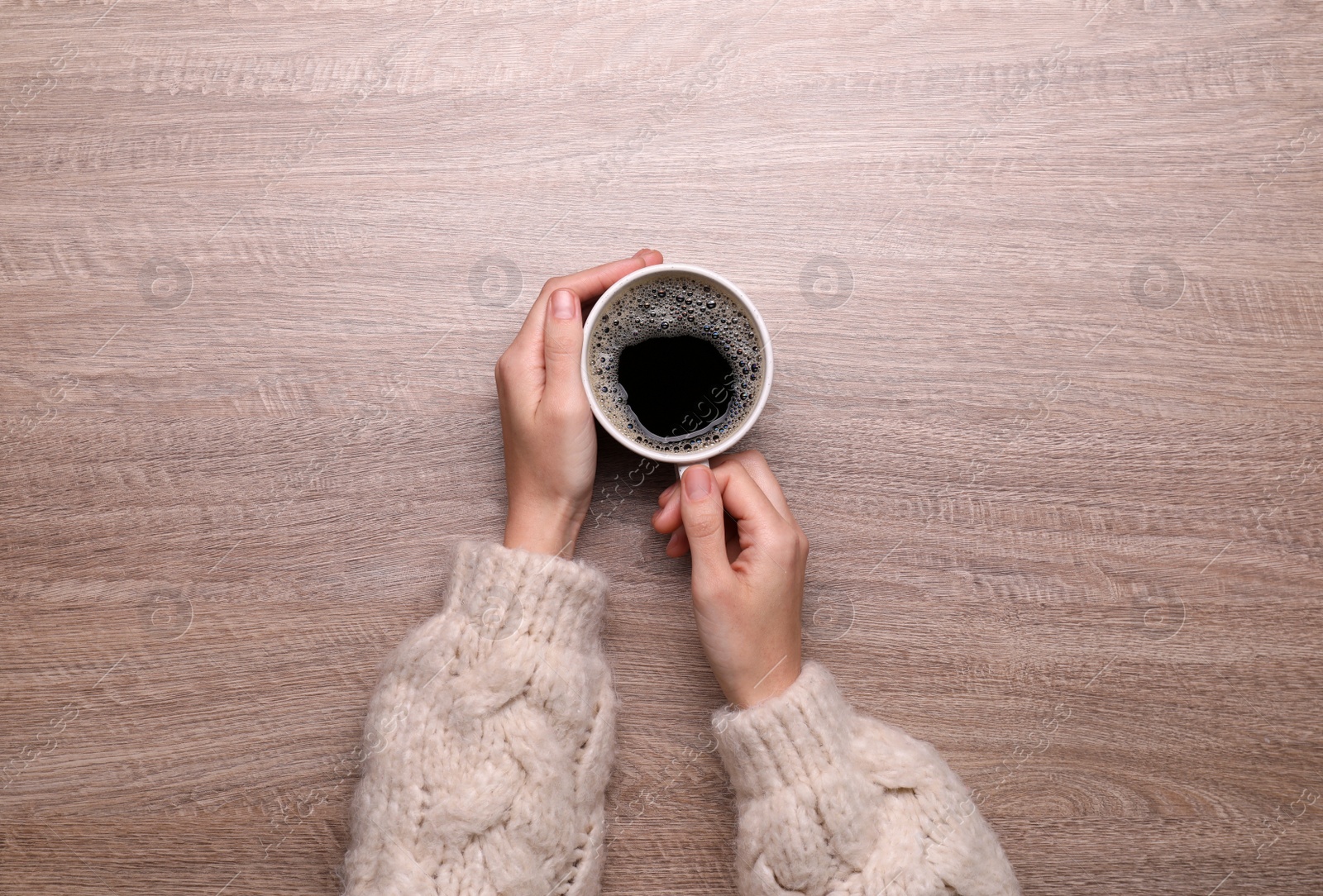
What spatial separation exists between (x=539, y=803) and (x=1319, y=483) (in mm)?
1178

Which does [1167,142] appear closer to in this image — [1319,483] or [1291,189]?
[1291,189]

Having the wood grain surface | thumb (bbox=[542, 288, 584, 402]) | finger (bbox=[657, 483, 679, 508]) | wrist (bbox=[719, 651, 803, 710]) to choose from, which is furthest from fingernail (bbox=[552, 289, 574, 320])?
wrist (bbox=[719, 651, 803, 710])

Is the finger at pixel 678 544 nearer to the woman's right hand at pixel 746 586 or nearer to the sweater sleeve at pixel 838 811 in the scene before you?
the woman's right hand at pixel 746 586

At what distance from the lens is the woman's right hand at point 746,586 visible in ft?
3.02

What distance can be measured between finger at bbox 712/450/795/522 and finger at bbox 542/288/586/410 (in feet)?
0.73

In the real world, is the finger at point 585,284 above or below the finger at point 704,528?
above

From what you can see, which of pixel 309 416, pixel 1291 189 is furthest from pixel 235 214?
pixel 1291 189

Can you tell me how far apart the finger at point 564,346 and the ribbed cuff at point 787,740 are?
454 mm

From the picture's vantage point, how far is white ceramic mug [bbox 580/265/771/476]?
0.85 metres

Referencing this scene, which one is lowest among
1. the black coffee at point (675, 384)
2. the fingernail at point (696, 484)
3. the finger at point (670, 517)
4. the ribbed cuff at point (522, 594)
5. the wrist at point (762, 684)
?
the wrist at point (762, 684)

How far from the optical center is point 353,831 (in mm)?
919

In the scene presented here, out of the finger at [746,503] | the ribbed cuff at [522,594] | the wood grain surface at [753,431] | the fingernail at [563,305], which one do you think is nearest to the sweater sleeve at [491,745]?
the ribbed cuff at [522,594]

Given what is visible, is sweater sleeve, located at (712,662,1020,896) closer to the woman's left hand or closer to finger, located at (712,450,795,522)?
finger, located at (712,450,795,522)

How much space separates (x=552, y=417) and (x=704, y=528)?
238 mm
